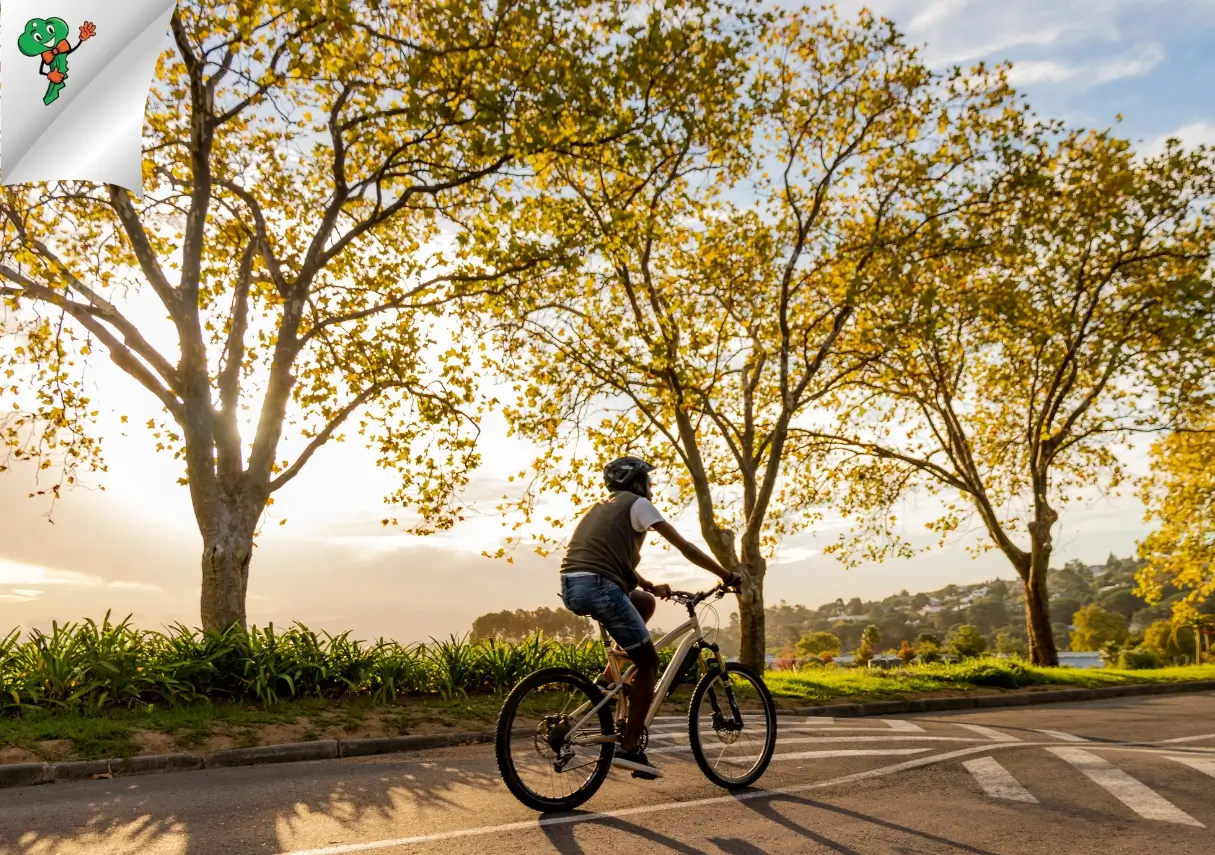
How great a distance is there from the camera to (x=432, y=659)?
477 inches

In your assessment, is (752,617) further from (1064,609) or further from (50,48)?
(1064,609)

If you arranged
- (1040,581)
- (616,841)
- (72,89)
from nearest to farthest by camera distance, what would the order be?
(616,841)
(72,89)
(1040,581)

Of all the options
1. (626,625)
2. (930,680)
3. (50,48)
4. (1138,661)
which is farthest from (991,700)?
(1138,661)

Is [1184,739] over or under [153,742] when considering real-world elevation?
under

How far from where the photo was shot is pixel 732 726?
267 inches

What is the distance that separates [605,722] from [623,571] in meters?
0.96

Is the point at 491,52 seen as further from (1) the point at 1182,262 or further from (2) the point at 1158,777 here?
(1) the point at 1182,262

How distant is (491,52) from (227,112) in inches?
151

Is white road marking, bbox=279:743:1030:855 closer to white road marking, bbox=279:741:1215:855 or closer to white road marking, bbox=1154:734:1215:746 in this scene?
white road marking, bbox=279:741:1215:855

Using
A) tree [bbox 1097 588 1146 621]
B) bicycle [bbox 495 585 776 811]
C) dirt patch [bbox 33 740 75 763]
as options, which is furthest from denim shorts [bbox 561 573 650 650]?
tree [bbox 1097 588 1146 621]

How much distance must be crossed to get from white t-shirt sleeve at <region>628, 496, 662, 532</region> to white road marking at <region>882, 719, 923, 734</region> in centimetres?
557

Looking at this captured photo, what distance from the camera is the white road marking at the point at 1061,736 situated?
971 cm

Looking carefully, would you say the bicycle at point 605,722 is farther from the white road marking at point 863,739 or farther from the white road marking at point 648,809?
the white road marking at point 863,739

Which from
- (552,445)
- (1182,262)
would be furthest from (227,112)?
(1182,262)
